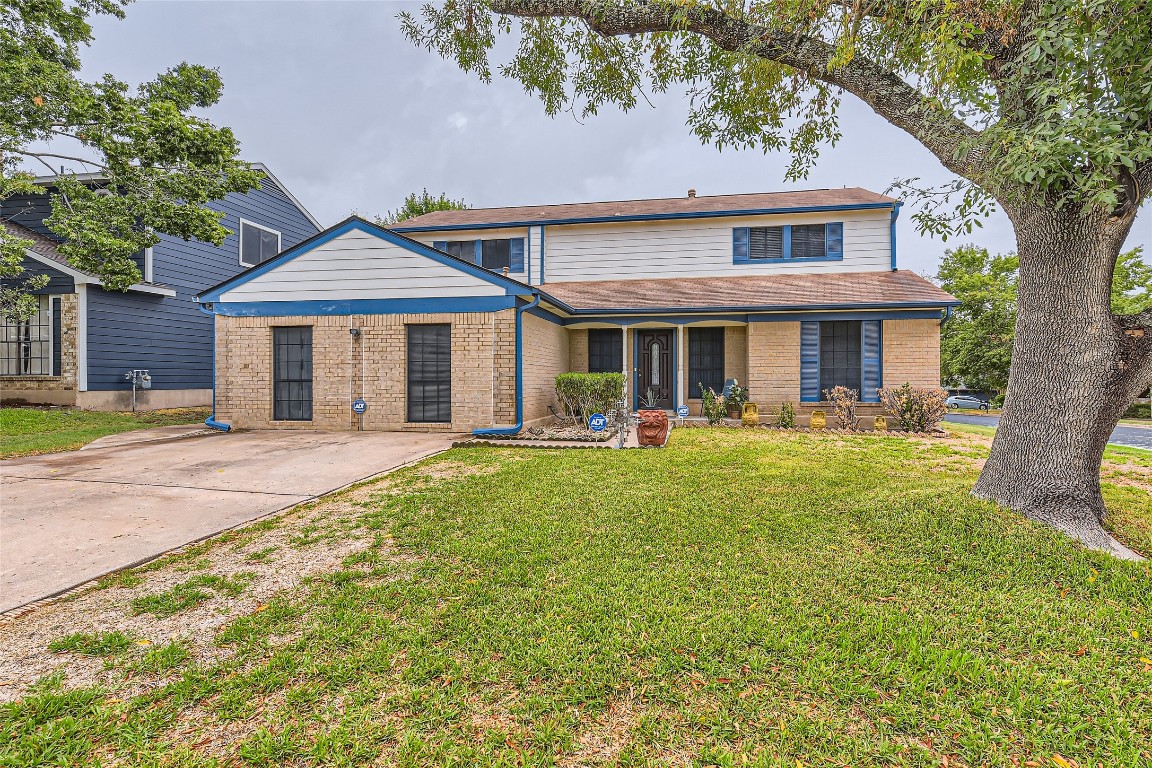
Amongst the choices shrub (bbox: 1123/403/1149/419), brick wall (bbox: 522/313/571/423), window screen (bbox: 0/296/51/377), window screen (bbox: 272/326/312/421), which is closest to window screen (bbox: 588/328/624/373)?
brick wall (bbox: 522/313/571/423)

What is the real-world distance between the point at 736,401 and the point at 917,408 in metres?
3.89

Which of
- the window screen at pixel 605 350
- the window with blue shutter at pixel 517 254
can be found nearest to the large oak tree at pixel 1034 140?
the window screen at pixel 605 350

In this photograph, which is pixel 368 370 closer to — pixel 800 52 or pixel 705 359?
pixel 705 359

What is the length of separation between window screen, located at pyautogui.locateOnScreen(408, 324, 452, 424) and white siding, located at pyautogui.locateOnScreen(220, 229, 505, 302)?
821 millimetres

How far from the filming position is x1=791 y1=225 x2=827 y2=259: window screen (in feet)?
46.3

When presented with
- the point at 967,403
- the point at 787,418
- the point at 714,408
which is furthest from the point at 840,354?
the point at 967,403

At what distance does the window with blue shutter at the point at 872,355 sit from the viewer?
12.3 metres

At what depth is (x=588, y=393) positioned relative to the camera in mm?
11016

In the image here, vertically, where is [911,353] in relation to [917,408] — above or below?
above

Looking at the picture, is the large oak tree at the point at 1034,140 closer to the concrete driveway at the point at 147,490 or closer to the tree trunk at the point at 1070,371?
the tree trunk at the point at 1070,371

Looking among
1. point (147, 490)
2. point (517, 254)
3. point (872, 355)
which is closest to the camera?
point (147, 490)

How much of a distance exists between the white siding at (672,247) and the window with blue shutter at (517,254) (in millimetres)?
205

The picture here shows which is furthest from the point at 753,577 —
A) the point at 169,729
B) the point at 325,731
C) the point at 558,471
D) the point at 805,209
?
the point at 805,209

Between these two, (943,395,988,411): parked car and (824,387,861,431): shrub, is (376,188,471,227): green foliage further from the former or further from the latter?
(943,395,988,411): parked car
